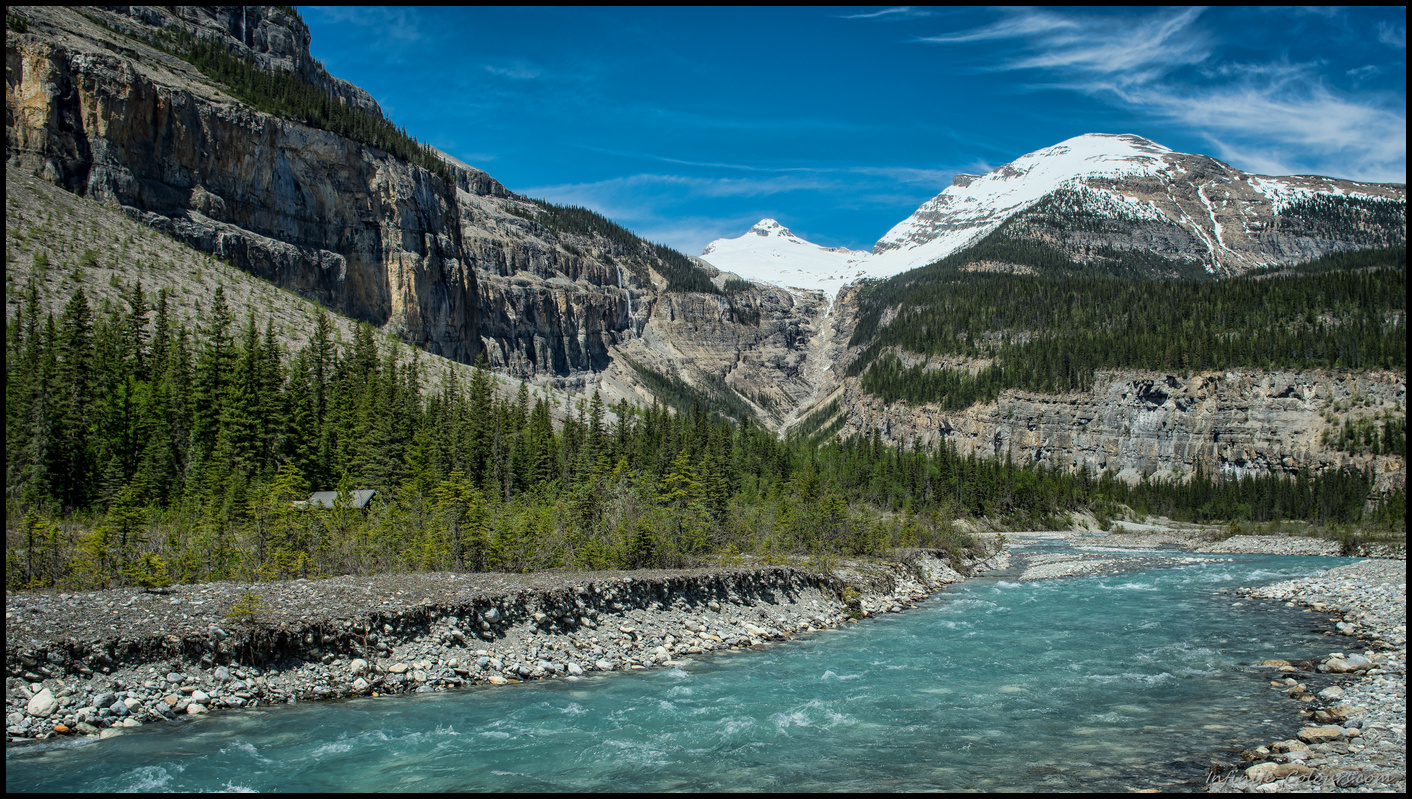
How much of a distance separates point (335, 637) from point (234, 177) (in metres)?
94.9

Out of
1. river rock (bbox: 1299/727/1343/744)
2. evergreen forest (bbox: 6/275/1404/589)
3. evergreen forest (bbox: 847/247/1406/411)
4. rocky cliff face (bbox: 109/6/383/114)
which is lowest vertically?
river rock (bbox: 1299/727/1343/744)

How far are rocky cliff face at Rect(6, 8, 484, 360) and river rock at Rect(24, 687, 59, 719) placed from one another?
8291cm

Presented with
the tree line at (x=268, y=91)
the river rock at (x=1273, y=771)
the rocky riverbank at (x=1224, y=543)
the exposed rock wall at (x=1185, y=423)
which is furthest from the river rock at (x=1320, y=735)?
the tree line at (x=268, y=91)

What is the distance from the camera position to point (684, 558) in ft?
107

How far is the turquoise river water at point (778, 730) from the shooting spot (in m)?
12.8

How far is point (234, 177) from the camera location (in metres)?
91.6

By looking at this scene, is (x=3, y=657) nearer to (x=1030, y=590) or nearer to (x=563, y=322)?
(x=1030, y=590)

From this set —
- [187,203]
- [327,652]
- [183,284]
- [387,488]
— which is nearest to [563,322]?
[187,203]

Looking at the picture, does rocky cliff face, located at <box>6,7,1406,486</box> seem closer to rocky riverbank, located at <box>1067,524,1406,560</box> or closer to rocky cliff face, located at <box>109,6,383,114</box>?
rocky cliff face, located at <box>109,6,383,114</box>

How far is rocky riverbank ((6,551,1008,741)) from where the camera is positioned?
14742 mm

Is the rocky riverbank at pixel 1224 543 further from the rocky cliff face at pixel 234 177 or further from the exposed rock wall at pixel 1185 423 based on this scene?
the rocky cliff face at pixel 234 177

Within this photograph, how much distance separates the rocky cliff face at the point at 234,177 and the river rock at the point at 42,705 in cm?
8291

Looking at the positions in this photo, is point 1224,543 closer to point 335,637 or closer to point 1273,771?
point 1273,771

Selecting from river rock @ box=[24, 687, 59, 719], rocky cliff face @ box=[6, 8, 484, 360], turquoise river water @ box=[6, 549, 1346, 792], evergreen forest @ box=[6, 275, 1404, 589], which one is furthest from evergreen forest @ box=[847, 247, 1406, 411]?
river rock @ box=[24, 687, 59, 719]
